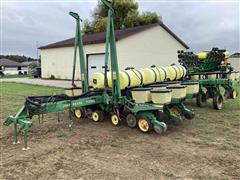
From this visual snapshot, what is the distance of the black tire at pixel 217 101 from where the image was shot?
7949 millimetres

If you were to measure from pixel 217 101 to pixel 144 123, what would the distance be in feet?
11.7

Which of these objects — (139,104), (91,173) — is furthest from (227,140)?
(91,173)

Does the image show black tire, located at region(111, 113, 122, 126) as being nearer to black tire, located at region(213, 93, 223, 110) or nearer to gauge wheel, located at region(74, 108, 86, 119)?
gauge wheel, located at region(74, 108, 86, 119)

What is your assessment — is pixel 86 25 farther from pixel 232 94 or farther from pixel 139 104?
pixel 139 104

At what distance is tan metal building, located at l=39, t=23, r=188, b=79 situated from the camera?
17.7 meters

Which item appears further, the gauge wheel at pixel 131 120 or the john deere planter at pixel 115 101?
the gauge wheel at pixel 131 120

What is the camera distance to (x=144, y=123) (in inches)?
208

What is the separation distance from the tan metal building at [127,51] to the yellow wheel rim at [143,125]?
11.4 metres

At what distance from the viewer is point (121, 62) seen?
1739 centimetres

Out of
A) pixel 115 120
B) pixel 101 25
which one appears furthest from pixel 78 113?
pixel 101 25

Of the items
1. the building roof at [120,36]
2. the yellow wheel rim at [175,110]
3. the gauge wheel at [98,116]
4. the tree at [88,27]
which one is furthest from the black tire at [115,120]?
the tree at [88,27]

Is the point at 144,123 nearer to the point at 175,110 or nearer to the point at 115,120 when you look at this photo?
the point at 115,120

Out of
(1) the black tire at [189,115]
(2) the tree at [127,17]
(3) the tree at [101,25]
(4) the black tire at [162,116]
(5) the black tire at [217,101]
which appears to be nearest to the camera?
(4) the black tire at [162,116]

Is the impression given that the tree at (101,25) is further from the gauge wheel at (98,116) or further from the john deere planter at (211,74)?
the gauge wheel at (98,116)
